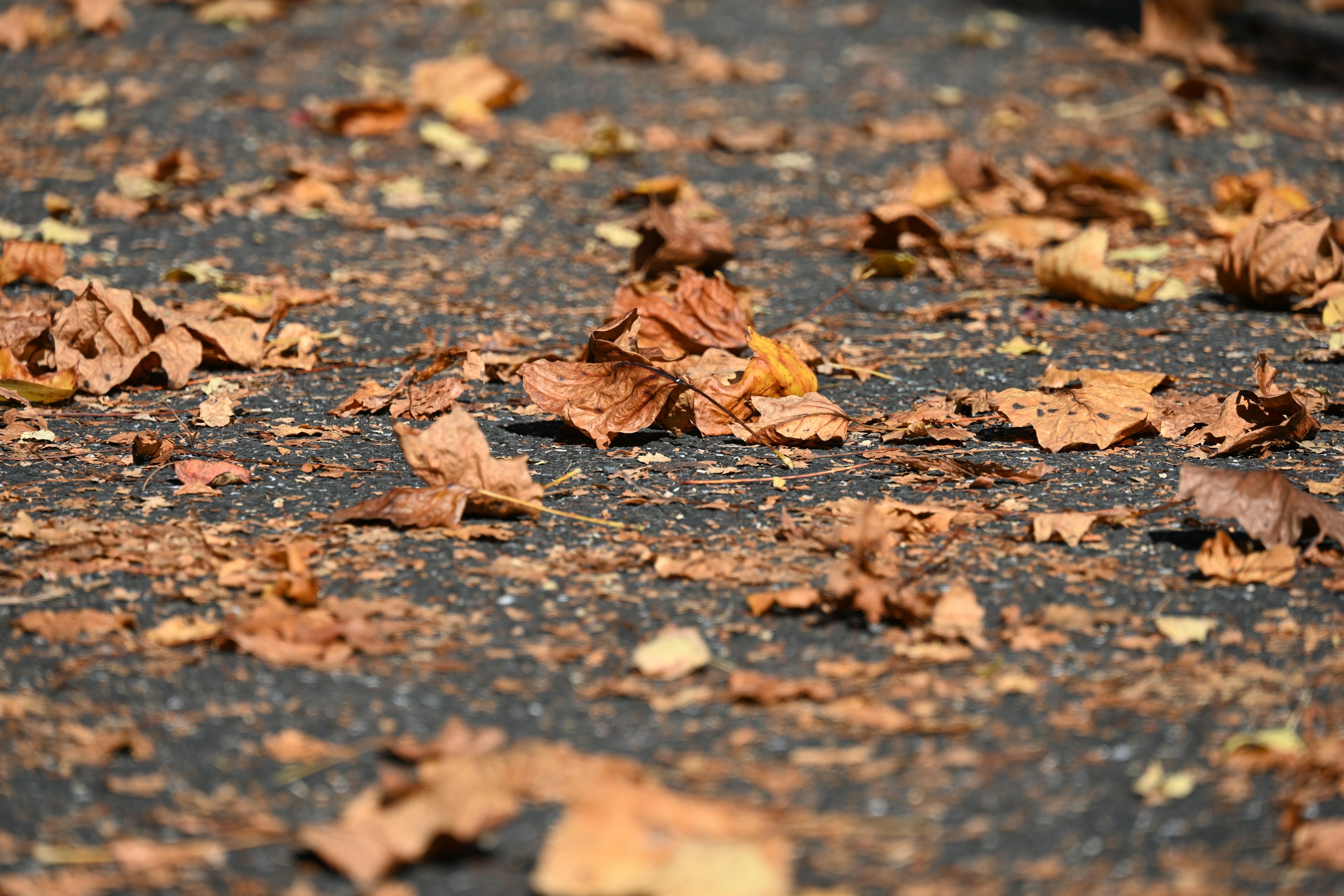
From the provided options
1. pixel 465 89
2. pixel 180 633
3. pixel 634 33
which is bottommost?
pixel 180 633

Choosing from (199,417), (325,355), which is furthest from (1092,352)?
(199,417)

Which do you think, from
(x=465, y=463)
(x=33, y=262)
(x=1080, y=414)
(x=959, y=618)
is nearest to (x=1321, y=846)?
(x=959, y=618)

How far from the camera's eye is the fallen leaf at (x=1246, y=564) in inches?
83.6

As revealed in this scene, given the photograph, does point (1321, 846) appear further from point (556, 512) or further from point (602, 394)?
point (602, 394)

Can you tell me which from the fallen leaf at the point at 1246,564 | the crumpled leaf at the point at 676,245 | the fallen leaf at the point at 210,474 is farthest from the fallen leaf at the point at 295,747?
the crumpled leaf at the point at 676,245

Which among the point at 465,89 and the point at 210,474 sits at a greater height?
the point at 465,89

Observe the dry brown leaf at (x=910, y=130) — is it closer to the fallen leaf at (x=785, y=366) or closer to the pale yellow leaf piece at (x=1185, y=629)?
the fallen leaf at (x=785, y=366)

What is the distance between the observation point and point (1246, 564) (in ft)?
7.02

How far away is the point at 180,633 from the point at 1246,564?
1758mm

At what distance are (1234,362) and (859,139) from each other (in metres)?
2.46

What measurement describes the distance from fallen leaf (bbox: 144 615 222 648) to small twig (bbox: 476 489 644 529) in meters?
0.55

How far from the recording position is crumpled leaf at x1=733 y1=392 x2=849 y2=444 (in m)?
2.70

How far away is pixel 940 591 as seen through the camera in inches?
83.0

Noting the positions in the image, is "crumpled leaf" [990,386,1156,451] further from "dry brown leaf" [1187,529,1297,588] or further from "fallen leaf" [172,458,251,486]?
"fallen leaf" [172,458,251,486]
